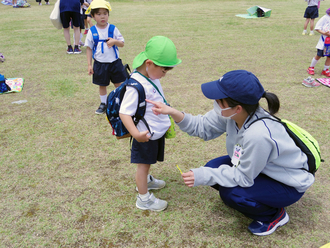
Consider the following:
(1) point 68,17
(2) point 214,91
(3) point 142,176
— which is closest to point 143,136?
(3) point 142,176

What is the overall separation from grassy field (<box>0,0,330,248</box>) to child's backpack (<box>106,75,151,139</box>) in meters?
0.70

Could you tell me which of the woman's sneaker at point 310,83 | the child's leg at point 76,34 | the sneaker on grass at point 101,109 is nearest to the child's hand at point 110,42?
the sneaker on grass at point 101,109

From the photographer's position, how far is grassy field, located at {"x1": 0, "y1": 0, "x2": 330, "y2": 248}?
197cm

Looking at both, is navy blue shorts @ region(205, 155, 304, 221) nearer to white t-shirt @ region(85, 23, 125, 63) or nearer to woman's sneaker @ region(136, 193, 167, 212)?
woman's sneaker @ region(136, 193, 167, 212)

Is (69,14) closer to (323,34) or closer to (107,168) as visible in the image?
(107,168)

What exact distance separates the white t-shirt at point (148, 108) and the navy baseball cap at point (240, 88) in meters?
0.44

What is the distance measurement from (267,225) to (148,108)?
1.19 m

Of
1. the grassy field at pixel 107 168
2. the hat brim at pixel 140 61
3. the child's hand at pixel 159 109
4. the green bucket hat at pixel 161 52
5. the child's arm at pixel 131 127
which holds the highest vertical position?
the green bucket hat at pixel 161 52

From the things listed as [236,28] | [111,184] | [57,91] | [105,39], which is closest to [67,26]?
[57,91]

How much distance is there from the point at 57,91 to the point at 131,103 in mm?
3005

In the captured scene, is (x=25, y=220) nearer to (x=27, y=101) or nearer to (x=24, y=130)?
(x=24, y=130)

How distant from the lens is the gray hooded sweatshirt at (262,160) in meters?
1.64

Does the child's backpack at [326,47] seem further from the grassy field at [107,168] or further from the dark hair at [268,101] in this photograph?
the dark hair at [268,101]

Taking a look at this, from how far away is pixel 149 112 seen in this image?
1.91 meters
